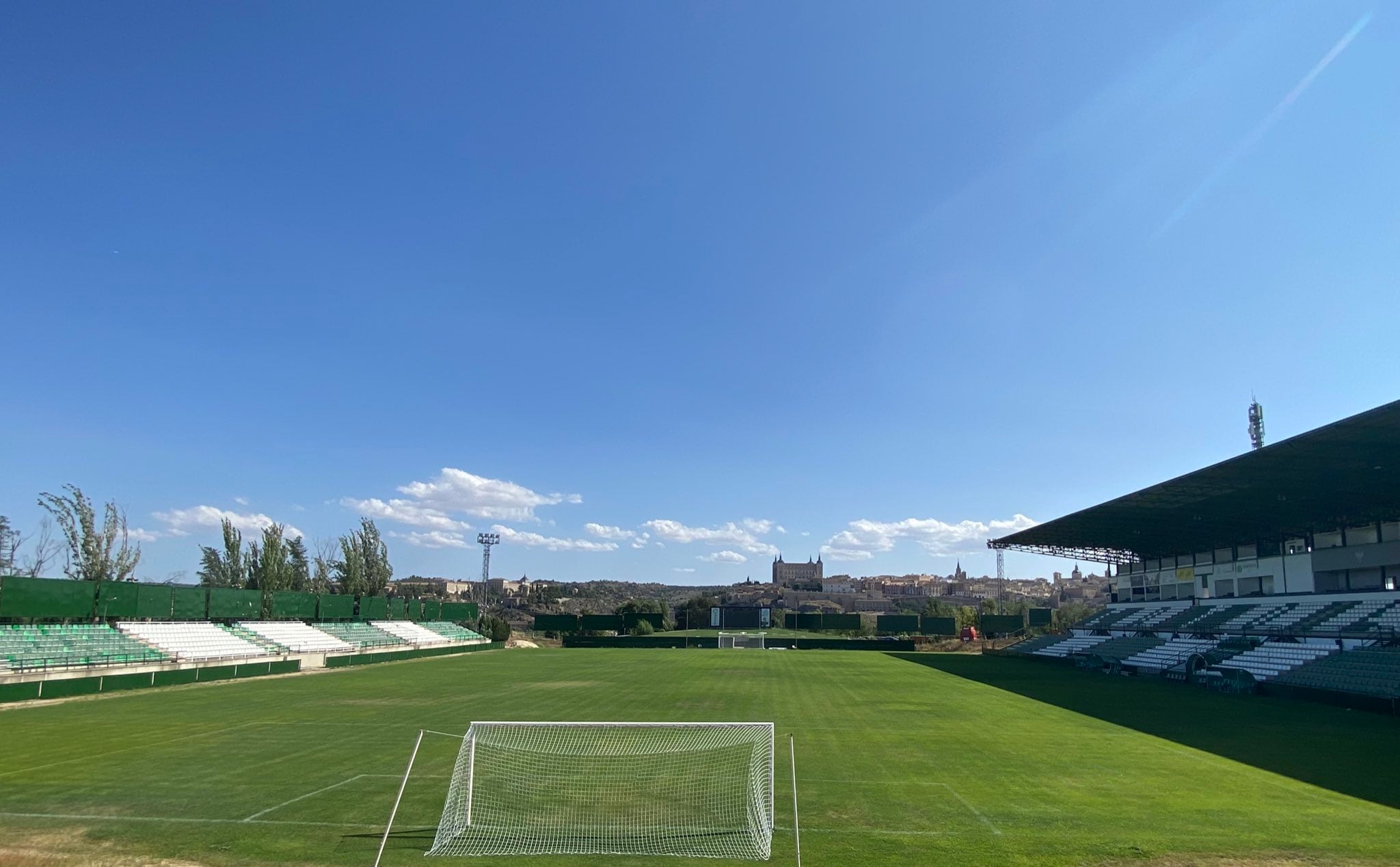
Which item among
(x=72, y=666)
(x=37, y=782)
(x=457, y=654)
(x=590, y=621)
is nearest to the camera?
(x=37, y=782)

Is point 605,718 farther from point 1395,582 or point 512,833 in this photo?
point 1395,582

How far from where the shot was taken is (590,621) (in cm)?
8944

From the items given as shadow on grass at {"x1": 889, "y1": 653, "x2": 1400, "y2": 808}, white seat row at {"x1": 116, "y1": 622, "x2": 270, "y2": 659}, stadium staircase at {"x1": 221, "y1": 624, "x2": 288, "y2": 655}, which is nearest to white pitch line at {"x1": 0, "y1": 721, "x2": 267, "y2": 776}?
white seat row at {"x1": 116, "y1": 622, "x2": 270, "y2": 659}

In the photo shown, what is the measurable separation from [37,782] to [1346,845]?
20.7 meters

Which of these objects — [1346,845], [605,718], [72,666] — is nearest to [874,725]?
[605,718]

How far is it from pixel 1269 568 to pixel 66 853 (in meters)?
55.1

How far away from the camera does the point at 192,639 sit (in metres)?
41.8

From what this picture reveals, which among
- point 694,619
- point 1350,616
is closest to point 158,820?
point 1350,616

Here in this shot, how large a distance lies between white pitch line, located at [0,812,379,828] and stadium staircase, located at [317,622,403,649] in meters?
44.6

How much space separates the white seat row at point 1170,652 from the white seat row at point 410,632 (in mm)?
49169

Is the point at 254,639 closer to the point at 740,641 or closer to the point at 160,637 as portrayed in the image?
the point at 160,637

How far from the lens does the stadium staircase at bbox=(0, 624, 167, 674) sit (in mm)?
31203

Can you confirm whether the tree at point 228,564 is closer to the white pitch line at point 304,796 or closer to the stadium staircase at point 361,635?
the stadium staircase at point 361,635

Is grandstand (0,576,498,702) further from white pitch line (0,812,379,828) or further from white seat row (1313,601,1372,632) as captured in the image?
white seat row (1313,601,1372,632)
